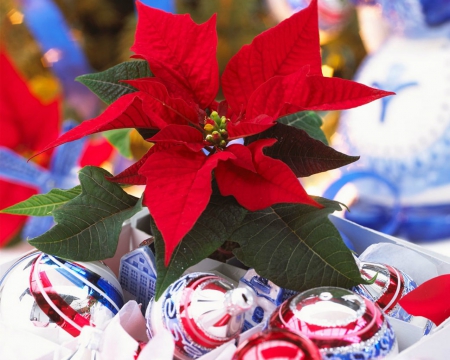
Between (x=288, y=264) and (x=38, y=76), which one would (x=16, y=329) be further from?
(x=38, y=76)

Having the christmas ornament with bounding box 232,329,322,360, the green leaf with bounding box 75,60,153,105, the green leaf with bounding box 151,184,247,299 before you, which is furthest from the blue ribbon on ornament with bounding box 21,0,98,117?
the christmas ornament with bounding box 232,329,322,360

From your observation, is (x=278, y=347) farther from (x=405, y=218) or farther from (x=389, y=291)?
(x=405, y=218)

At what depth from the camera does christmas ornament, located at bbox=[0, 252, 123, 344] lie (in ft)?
1.31

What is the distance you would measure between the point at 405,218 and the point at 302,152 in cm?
53

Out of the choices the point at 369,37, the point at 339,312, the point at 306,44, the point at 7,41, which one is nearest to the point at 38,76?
the point at 7,41

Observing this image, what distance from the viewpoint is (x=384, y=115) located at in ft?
2.81

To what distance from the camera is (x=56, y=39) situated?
107 centimetres

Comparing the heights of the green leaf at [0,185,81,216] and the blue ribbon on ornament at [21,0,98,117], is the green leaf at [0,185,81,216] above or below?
below

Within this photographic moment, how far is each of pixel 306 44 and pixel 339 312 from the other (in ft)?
0.67

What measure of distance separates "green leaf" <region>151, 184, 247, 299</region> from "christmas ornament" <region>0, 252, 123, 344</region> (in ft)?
0.22

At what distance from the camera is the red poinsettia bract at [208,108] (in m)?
0.37

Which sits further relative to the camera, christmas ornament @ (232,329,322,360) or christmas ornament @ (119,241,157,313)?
christmas ornament @ (119,241,157,313)

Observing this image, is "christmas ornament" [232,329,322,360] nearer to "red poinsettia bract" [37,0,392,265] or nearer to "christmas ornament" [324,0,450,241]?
"red poinsettia bract" [37,0,392,265]

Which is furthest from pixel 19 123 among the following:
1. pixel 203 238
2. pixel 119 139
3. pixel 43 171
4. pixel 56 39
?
pixel 203 238
